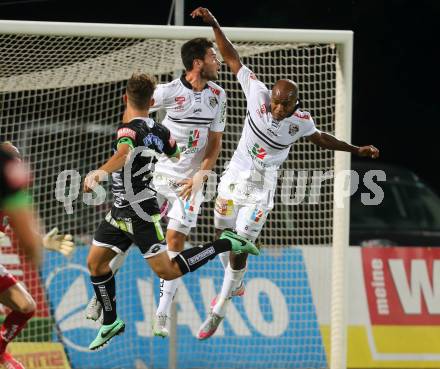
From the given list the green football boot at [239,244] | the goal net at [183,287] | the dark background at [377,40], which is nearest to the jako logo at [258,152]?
the green football boot at [239,244]

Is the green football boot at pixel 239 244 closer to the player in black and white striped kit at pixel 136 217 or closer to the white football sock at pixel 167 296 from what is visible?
the player in black and white striped kit at pixel 136 217

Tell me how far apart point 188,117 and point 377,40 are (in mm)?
6612

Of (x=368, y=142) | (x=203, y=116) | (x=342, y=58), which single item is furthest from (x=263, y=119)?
(x=368, y=142)

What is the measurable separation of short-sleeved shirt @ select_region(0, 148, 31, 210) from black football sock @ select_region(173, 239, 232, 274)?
2.51 meters

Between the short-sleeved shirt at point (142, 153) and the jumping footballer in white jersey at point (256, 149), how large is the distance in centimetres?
101

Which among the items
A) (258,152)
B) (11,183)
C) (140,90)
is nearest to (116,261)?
(258,152)

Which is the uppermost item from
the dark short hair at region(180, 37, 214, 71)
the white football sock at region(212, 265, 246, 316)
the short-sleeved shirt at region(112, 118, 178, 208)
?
the dark short hair at region(180, 37, 214, 71)

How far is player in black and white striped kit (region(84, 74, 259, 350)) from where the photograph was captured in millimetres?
8172

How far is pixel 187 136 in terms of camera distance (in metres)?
9.15

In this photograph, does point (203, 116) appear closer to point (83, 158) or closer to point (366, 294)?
point (83, 158)

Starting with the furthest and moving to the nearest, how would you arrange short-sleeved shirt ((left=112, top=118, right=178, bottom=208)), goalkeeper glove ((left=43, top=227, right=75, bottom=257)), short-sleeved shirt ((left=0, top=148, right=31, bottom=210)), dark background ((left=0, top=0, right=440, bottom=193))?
dark background ((left=0, top=0, right=440, bottom=193)), short-sleeved shirt ((left=112, top=118, right=178, bottom=208)), goalkeeper glove ((left=43, top=227, right=75, bottom=257)), short-sleeved shirt ((left=0, top=148, right=31, bottom=210))

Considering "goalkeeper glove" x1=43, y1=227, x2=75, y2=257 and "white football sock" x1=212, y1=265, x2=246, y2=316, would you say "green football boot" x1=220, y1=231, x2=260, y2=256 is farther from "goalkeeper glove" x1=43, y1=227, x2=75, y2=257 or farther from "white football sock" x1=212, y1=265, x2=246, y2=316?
"goalkeeper glove" x1=43, y1=227, x2=75, y2=257

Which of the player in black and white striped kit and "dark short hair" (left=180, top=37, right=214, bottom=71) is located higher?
"dark short hair" (left=180, top=37, right=214, bottom=71)

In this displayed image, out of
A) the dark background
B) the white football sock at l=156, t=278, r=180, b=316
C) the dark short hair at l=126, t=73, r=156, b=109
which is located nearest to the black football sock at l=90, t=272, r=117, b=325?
the white football sock at l=156, t=278, r=180, b=316
